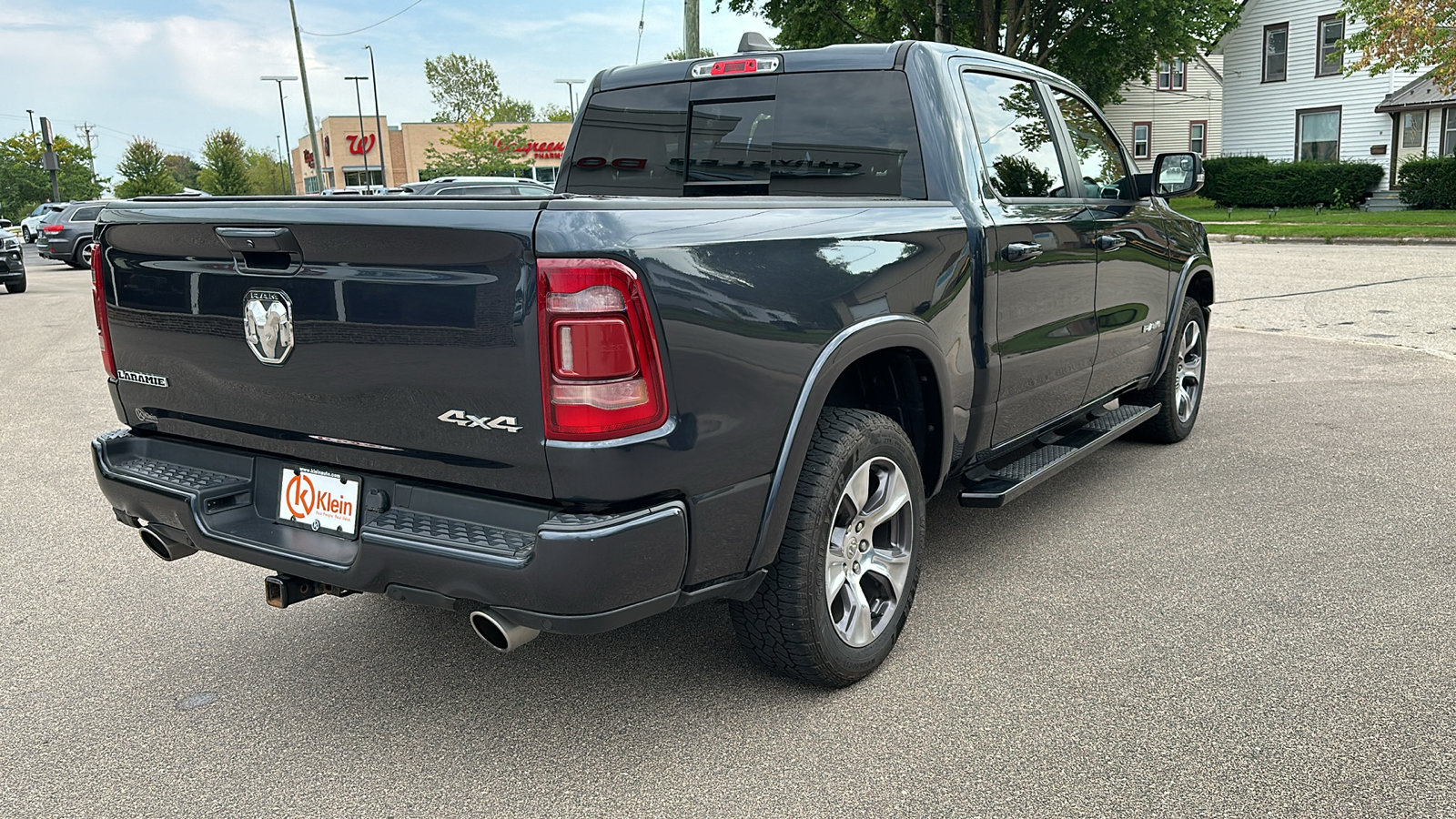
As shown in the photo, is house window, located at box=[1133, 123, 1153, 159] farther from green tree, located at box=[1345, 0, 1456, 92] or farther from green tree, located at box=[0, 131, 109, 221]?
green tree, located at box=[0, 131, 109, 221]

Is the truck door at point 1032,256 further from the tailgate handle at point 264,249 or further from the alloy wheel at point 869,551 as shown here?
the tailgate handle at point 264,249

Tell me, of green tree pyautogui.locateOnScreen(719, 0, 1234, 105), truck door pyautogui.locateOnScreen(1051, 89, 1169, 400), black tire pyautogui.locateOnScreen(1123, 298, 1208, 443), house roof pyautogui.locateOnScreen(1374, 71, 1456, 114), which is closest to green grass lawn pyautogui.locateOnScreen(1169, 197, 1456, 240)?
house roof pyautogui.locateOnScreen(1374, 71, 1456, 114)

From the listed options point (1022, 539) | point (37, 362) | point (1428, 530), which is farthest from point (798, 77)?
point (37, 362)

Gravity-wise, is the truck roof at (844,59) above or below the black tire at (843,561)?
above

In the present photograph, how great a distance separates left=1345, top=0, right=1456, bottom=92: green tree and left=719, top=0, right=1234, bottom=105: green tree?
21.5 feet

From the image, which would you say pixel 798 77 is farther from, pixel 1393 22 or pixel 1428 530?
pixel 1393 22

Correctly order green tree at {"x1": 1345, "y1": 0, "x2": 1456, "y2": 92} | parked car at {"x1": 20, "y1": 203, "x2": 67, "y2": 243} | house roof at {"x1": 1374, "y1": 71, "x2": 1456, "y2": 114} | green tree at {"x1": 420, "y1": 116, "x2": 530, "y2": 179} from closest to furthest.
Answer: green tree at {"x1": 1345, "y1": 0, "x2": 1456, "y2": 92}
house roof at {"x1": 1374, "y1": 71, "x2": 1456, "y2": 114}
parked car at {"x1": 20, "y1": 203, "x2": 67, "y2": 243}
green tree at {"x1": 420, "y1": 116, "x2": 530, "y2": 179}

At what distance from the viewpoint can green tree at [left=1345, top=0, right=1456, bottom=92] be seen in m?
21.1

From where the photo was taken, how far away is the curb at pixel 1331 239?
19.8 metres

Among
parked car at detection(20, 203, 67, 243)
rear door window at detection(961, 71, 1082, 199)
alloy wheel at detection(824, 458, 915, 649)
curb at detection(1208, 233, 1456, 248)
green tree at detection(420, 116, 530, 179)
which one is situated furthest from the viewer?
green tree at detection(420, 116, 530, 179)

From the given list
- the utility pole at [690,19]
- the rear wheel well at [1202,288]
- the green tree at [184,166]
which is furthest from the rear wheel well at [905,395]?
the green tree at [184,166]

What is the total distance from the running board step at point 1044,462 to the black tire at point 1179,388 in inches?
15.0

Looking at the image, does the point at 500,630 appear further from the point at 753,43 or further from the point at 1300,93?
the point at 1300,93

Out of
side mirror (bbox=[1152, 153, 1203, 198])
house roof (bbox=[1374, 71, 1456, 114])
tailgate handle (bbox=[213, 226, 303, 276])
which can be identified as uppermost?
house roof (bbox=[1374, 71, 1456, 114])
